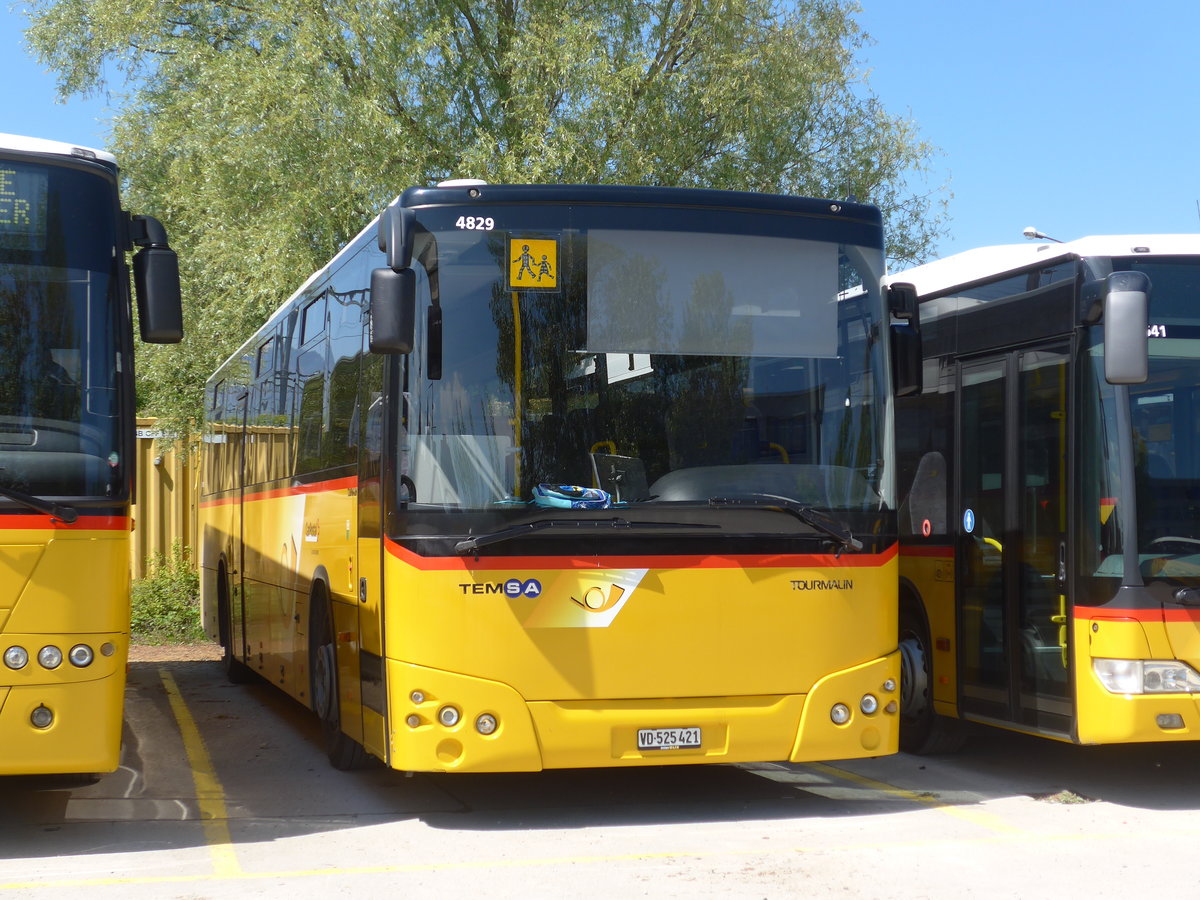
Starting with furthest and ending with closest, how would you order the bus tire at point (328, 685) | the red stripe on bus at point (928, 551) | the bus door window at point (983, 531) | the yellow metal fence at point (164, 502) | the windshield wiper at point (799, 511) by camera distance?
the yellow metal fence at point (164, 502), the red stripe on bus at point (928, 551), the bus tire at point (328, 685), the bus door window at point (983, 531), the windshield wiper at point (799, 511)

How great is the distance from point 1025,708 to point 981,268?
9.55 ft

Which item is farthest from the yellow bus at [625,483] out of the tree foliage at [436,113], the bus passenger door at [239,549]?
the tree foliage at [436,113]

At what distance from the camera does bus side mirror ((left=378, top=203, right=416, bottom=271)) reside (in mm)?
Answer: 7793

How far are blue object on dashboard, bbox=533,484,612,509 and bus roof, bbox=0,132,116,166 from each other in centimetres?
287

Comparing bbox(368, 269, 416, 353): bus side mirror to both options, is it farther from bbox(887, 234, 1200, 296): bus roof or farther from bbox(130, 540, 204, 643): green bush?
bbox(130, 540, 204, 643): green bush

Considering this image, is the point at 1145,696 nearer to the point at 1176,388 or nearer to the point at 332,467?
the point at 1176,388

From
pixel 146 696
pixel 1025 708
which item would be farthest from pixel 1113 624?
pixel 146 696

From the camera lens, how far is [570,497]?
7797 mm

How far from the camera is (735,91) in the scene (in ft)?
64.7

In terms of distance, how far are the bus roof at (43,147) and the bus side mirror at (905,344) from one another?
177 inches

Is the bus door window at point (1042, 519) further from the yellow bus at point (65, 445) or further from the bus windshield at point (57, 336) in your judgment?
the bus windshield at point (57, 336)

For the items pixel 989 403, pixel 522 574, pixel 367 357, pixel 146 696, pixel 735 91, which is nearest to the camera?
pixel 522 574

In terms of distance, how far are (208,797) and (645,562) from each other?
3329 mm

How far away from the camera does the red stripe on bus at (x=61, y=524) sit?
23.3ft
